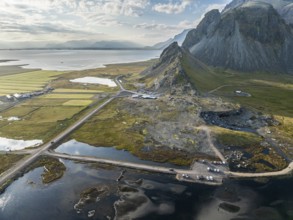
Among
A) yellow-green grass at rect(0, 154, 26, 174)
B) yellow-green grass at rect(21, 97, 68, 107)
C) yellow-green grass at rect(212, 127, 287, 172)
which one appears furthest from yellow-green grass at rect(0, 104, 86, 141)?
yellow-green grass at rect(212, 127, 287, 172)

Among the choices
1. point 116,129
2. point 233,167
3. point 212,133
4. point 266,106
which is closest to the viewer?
point 233,167

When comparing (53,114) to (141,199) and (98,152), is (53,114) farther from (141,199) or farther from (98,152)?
(141,199)

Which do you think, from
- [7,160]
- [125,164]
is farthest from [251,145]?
[7,160]

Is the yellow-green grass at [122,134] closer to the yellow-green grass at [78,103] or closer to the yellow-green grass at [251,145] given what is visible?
Answer: the yellow-green grass at [78,103]

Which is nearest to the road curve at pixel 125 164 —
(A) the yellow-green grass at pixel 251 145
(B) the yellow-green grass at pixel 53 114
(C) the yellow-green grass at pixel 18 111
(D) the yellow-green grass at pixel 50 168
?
(D) the yellow-green grass at pixel 50 168

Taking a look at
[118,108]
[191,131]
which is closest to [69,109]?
[118,108]

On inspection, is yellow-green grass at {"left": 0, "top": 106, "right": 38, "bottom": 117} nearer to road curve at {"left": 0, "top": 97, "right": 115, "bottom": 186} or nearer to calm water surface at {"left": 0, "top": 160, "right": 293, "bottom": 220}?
road curve at {"left": 0, "top": 97, "right": 115, "bottom": 186}

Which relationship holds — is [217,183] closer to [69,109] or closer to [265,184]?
[265,184]
